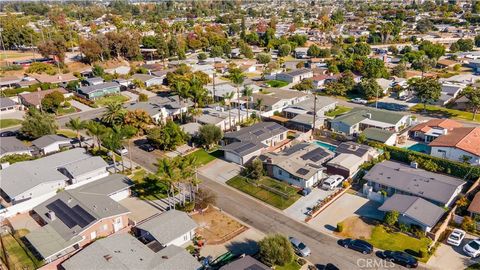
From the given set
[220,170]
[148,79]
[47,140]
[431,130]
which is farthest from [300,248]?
[148,79]

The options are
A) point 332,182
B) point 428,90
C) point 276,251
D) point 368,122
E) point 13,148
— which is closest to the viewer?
point 276,251

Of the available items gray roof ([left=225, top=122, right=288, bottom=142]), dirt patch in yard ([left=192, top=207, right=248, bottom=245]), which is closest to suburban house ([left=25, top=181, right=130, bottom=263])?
dirt patch in yard ([left=192, top=207, right=248, bottom=245])

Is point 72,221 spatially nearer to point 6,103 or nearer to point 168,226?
point 168,226

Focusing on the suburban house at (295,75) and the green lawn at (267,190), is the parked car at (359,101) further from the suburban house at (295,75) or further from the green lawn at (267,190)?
the green lawn at (267,190)

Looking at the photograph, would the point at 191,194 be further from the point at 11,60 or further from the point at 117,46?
the point at 11,60

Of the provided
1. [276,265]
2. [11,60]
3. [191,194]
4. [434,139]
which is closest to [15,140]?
[191,194]

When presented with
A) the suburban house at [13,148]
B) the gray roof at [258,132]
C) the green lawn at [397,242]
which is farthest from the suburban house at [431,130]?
the suburban house at [13,148]
